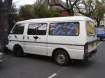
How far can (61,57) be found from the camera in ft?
31.8

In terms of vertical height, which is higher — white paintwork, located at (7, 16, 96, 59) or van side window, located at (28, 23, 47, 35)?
van side window, located at (28, 23, 47, 35)

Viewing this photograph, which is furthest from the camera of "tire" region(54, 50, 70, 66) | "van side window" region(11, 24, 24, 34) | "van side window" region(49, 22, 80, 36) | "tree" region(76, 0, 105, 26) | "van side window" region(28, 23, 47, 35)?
"tree" region(76, 0, 105, 26)

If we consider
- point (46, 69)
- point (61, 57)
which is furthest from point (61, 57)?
point (46, 69)

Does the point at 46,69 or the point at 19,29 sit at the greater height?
the point at 19,29

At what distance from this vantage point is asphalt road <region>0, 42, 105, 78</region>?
8039mm

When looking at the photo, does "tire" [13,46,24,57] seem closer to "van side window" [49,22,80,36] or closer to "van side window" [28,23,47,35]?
"van side window" [28,23,47,35]

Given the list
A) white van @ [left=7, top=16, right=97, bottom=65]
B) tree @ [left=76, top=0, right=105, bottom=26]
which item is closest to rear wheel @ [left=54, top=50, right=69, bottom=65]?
white van @ [left=7, top=16, right=97, bottom=65]

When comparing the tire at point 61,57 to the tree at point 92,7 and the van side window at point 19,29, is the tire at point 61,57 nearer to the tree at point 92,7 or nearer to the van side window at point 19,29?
the van side window at point 19,29

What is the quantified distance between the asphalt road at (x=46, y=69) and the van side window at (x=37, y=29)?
4.64ft

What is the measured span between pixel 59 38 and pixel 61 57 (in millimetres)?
868

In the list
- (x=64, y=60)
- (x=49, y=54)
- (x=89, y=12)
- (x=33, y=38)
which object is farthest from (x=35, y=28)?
(x=89, y=12)

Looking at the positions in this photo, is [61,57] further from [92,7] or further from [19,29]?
[92,7]

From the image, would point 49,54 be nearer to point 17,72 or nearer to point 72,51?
point 72,51

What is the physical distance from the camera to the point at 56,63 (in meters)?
9.98
